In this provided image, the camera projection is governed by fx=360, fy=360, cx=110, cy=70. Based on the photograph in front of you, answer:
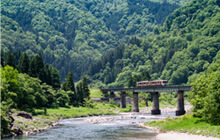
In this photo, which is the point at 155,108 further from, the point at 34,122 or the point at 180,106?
the point at 34,122

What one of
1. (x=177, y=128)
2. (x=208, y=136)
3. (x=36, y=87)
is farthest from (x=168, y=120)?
(x=36, y=87)

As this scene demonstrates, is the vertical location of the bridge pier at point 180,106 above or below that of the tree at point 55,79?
below

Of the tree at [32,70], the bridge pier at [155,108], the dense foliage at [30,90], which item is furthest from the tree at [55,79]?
the bridge pier at [155,108]

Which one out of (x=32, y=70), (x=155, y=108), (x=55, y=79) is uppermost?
(x=32, y=70)

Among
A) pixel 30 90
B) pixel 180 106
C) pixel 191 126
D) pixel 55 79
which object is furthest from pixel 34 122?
pixel 55 79

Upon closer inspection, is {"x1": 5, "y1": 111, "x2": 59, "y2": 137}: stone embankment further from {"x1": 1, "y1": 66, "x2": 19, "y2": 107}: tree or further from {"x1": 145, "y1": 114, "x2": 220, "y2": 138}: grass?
{"x1": 145, "y1": 114, "x2": 220, "y2": 138}: grass

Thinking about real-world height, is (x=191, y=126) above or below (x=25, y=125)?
below

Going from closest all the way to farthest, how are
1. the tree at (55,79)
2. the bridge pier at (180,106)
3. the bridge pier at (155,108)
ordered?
the bridge pier at (180,106) → the bridge pier at (155,108) → the tree at (55,79)

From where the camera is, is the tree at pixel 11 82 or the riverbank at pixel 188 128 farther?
the tree at pixel 11 82

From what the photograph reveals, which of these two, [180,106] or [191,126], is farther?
[180,106]

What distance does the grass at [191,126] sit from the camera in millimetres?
62050

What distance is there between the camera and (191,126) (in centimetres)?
7012

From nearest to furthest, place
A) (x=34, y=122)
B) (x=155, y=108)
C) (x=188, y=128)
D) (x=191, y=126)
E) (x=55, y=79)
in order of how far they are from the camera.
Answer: (x=188, y=128), (x=191, y=126), (x=34, y=122), (x=155, y=108), (x=55, y=79)

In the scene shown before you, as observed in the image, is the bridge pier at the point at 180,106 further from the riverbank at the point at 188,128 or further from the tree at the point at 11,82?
the tree at the point at 11,82
